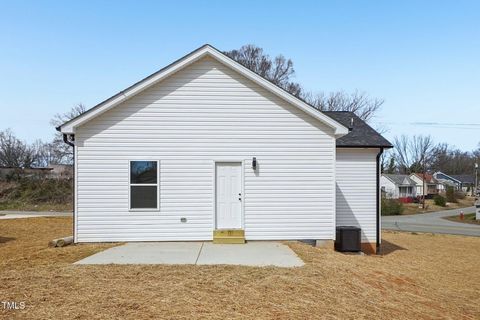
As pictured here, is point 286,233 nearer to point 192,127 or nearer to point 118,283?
point 192,127

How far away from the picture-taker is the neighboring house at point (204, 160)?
10969 millimetres

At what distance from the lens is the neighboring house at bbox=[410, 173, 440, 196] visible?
2948 inches

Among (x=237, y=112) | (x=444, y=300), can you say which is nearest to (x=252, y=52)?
(x=237, y=112)

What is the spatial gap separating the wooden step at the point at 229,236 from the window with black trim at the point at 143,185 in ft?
5.98

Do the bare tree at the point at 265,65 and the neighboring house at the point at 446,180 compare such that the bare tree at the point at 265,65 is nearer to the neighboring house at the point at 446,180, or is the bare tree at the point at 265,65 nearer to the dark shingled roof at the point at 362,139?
the dark shingled roof at the point at 362,139

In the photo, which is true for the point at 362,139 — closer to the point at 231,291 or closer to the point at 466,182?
the point at 231,291

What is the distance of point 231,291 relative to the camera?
6.27 meters

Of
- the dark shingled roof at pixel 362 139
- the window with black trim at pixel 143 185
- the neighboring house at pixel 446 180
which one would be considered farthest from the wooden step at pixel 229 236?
the neighboring house at pixel 446 180

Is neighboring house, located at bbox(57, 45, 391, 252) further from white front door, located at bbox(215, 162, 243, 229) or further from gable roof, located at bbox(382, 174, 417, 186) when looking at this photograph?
gable roof, located at bbox(382, 174, 417, 186)

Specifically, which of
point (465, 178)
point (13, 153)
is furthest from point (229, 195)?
point (465, 178)

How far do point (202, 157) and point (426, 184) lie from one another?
77.9m

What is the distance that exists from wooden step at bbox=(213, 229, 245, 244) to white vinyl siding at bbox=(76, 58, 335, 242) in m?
0.25

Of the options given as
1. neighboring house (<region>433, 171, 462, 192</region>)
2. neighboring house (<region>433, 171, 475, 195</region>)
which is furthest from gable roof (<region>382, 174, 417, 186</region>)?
neighboring house (<region>433, 171, 462, 192</region>)

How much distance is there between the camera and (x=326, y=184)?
1134 centimetres
